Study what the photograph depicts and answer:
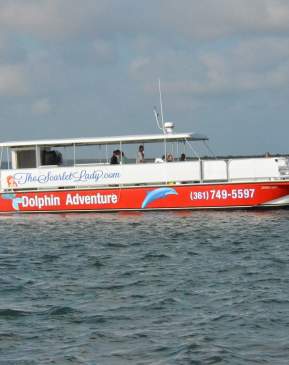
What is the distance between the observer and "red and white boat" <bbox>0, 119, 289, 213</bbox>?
2744 centimetres

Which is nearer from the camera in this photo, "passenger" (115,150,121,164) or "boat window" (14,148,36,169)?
"passenger" (115,150,121,164)

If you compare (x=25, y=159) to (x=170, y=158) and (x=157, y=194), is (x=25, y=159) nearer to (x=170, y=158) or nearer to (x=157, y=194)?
(x=157, y=194)

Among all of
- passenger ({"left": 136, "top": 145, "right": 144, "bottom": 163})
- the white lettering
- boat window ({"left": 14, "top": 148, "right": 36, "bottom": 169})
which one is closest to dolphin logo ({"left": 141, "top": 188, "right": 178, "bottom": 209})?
the white lettering

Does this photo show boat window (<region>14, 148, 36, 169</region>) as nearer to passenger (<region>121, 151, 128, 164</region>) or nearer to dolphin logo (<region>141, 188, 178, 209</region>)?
Answer: passenger (<region>121, 151, 128, 164</region>)

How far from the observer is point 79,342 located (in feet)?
33.8

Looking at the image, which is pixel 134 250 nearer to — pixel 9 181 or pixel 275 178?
pixel 275 178

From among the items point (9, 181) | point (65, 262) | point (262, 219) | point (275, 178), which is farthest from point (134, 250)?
point (9, 181)

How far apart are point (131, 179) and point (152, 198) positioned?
108cm

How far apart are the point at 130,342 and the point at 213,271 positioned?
19.3ft

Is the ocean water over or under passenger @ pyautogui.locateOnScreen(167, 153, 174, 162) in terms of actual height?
under

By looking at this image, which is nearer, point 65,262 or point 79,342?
point 79,342

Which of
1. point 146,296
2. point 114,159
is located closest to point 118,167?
point 114,159

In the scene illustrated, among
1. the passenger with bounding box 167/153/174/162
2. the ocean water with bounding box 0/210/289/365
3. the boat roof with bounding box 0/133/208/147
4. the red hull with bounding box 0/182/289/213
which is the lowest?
the ocean water with bounding box 0/210/289/365

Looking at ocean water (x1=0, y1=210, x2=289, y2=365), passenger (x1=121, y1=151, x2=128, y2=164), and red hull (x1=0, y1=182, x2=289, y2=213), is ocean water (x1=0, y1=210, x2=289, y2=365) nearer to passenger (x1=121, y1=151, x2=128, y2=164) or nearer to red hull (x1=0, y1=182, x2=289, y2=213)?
red hull (x1=0, y1=182, x2=289, y2=213)
